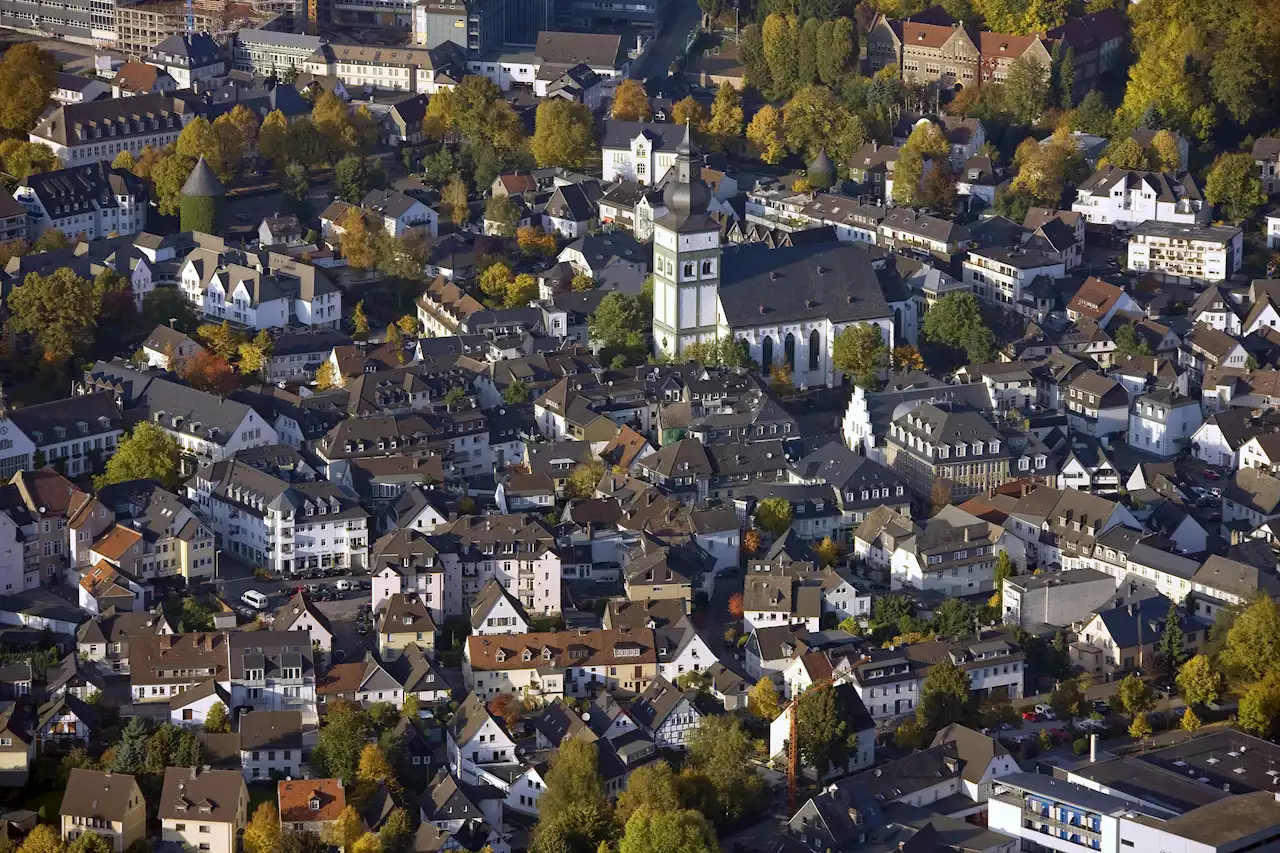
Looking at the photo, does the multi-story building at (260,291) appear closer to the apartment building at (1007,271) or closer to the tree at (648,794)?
the apartment building at (1007,271)

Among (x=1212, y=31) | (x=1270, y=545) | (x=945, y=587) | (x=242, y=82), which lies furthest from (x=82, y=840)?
(x=1212, y=31)

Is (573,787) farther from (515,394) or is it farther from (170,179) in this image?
(170,179)

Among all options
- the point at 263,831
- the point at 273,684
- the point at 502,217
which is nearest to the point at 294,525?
the point at 273,684

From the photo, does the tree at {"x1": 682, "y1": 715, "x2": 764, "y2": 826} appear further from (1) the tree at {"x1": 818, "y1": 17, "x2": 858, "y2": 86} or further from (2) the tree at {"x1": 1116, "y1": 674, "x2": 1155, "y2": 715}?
(1) the tree at {"x1": 818, "y1": 17, "x2": 858, "y2": 86}

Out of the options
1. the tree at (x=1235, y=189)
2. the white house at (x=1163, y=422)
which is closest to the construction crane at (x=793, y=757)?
the white house at (x=1163, y=422)

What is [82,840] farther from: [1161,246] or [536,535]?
[1161,246]

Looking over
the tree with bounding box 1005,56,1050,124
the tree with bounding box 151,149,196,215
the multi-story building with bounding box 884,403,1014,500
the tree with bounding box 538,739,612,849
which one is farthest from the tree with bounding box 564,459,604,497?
the tree with bounding box 1005,56,1050,124

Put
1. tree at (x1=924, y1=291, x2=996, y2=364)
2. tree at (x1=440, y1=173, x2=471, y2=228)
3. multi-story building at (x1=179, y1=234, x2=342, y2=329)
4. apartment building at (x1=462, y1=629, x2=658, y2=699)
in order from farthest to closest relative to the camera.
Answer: tree at (x1=440, y1=173, x2=471, y2=228) < multi-story building at (x1=179, y1=234, x2=342, y2=329) < tree at (x1=924, y1=291, x2=996, y2=364) < apartment building at (x1=462, y1=629, x2=658, y2=699)
